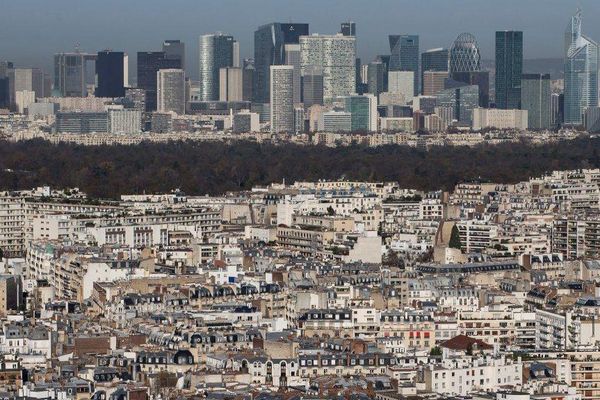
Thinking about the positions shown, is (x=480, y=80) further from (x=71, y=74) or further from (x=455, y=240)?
(x=455, y=240)

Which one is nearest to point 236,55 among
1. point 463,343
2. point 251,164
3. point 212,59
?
point 212,59

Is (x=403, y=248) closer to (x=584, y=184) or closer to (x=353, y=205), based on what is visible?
(x=353, y=205)

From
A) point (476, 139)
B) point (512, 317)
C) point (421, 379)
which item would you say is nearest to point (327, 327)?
point (512, 317)

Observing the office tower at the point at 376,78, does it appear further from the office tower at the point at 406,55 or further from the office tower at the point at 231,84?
the office tower at the point at 231,84

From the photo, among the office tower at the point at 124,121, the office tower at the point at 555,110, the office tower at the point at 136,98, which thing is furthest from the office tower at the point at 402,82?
the office tower at the point at 124,121

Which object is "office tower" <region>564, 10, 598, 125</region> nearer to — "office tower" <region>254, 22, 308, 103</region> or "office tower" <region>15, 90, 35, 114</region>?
"office tower" <region>254, 22, 308, 103</region>

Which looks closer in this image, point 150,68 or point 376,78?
point 150,68
